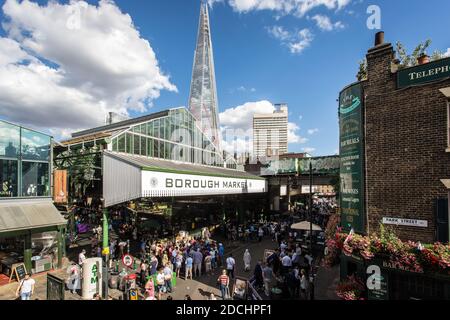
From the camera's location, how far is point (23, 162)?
14641 mm

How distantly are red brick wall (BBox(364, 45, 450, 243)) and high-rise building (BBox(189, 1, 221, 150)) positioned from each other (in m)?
122

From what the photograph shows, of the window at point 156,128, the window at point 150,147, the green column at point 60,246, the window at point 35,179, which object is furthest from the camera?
the window at point 156,128

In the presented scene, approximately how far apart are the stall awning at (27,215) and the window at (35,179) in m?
0.51

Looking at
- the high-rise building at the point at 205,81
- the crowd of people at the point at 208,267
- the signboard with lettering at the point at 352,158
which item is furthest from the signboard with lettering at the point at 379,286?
the high-rise building at the point at 205,81

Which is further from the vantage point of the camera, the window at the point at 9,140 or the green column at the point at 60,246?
the green column at the point at 60,246

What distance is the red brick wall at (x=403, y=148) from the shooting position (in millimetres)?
8180

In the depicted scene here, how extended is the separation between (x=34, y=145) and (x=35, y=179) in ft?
6.60

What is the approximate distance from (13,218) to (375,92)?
58.6 ft

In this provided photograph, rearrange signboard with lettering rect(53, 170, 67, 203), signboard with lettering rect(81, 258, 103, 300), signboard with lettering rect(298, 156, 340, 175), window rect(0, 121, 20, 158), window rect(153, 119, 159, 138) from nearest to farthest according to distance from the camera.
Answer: signboard with lettering rect(81, 258, 103, 300) < window rect(0, 121, 20, 158) < signboard with lettering rect(53, 170, 67, 203) < window rect(153, 119, 159, 138) < signboard with lettering rect(298, 156, 340, 175)

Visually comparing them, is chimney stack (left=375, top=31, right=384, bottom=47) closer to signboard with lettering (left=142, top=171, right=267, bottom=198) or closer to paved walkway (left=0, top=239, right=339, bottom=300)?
paved walkway (left=0, top=239, right=339, bottom=300)

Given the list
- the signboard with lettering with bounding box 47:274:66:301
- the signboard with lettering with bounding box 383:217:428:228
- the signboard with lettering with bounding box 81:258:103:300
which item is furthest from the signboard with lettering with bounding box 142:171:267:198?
the signboard with lettering with bounding box 383:217:428:228

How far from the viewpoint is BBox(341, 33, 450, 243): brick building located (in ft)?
26.5

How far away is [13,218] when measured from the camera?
43.9 feet

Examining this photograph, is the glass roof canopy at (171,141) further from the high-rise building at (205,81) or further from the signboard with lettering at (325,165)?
the high-rise building at (205,81)
